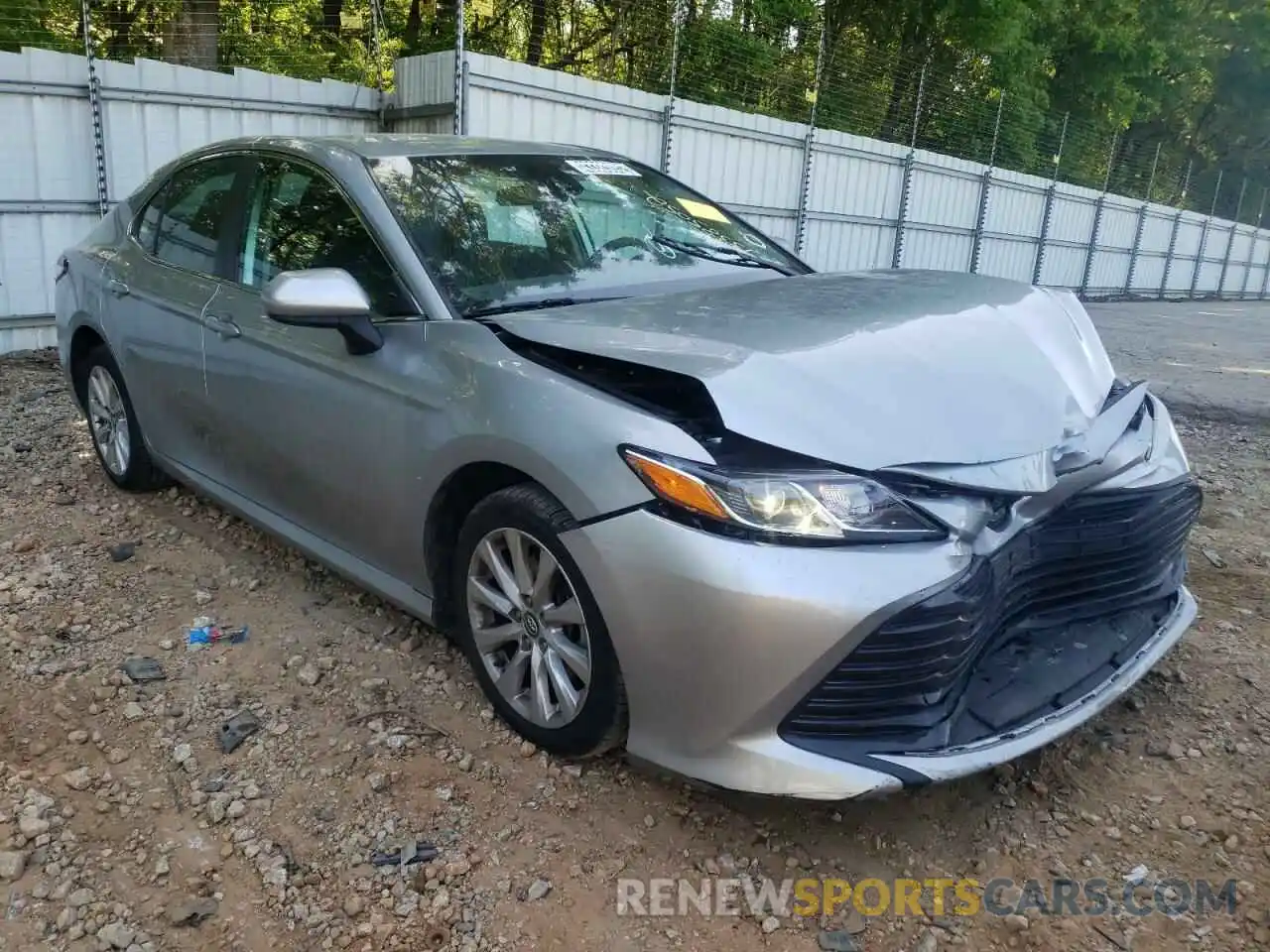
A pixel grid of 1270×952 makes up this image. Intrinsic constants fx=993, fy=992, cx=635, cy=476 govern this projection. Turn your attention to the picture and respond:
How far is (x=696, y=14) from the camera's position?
12539 millimetres

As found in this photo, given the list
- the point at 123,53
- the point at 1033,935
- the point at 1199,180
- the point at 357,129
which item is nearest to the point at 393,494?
the point at 1033,935

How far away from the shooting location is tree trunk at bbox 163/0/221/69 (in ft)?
33.2

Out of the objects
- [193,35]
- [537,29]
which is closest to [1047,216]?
[537,29]

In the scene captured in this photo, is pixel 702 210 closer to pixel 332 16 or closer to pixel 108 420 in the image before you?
pixel 108 420

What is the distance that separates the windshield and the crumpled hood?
0.22m

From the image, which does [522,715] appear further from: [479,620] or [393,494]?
[393,494]

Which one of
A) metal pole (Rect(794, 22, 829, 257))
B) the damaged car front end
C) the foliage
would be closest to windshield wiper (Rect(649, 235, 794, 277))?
the damaged car front end

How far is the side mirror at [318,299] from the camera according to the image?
2637 mm

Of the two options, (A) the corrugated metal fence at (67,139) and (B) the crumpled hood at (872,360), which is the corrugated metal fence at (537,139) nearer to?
(A) the corrugated metal fence at (67,139)

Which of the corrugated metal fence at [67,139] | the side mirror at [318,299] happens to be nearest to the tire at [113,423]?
the side mirror at [318,299]

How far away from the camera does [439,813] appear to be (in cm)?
243

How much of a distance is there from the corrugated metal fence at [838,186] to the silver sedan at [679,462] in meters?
6.19

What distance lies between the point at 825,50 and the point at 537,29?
154 inches

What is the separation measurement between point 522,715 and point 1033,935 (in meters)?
1.30
